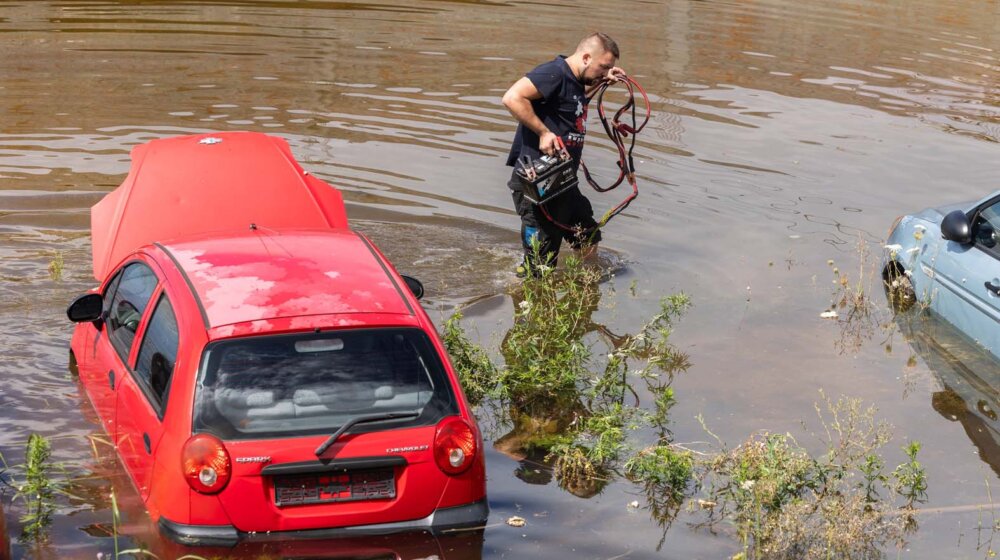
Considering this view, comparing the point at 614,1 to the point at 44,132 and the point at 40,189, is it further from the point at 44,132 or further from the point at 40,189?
the point at 40,189

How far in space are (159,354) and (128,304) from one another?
2.96 feet

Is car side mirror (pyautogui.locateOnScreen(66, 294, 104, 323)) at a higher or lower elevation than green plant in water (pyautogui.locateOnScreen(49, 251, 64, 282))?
higher

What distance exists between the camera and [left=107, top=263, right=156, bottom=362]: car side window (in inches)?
251

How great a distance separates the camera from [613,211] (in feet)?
33.5

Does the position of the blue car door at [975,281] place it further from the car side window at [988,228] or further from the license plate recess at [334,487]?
the license plate recess at [334,487]

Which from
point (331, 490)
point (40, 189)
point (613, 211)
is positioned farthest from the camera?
point (40, 189)

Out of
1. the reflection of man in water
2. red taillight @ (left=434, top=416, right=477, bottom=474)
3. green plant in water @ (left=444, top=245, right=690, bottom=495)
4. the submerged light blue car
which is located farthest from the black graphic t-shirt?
red taillight @ (left=434, top=416, right=477, bottom=474)

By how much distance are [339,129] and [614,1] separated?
536 inches

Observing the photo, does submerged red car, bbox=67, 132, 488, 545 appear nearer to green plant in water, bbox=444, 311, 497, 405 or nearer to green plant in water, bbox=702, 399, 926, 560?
green plant in water, bbox=702, 399, 926, 560

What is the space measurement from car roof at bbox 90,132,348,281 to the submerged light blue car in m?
4.52

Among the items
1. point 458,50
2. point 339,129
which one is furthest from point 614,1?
point 339,129

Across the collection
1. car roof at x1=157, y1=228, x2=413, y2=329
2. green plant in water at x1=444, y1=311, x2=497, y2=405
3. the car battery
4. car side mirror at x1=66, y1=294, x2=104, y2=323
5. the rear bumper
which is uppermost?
car roof at x1=157, y1=228, x2=413, y2=329

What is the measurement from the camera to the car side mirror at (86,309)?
6.85 m

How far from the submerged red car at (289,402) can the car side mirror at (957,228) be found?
4.66m
